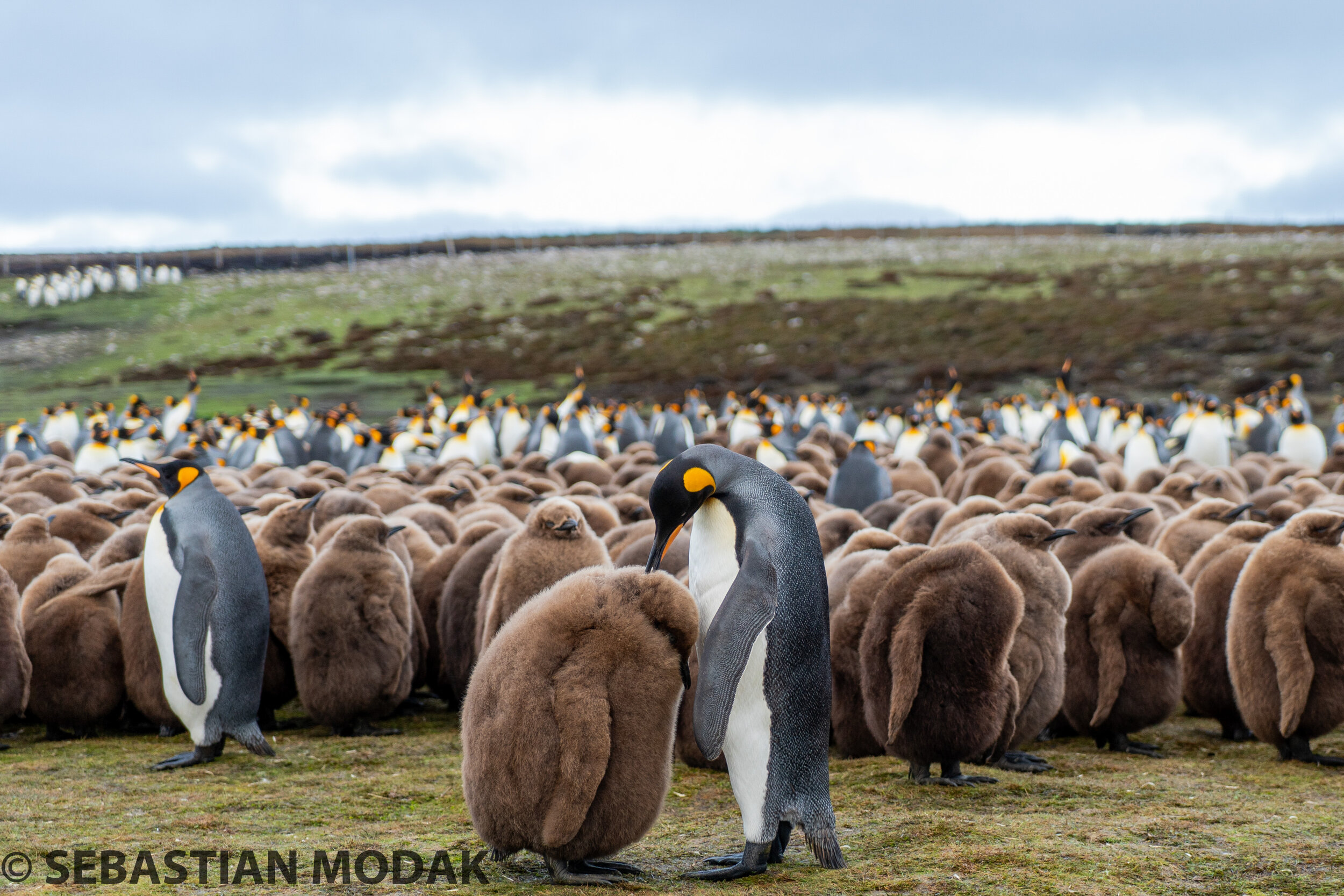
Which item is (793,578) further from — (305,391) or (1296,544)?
(305,391)

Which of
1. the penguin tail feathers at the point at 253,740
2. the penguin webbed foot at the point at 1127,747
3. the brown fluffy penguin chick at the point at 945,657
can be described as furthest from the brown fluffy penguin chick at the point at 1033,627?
the penguin tail feathers at the point at 253,740

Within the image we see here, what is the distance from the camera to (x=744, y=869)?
404 centimetres

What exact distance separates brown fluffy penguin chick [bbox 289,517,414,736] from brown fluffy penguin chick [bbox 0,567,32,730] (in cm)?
151

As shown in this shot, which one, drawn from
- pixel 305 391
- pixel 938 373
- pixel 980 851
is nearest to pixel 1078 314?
pixel 938 373

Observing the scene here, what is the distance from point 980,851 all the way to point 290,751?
406 centimetres

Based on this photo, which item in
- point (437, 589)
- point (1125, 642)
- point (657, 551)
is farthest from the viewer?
point (437, 589)

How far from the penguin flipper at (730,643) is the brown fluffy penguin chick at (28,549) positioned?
5.69 m

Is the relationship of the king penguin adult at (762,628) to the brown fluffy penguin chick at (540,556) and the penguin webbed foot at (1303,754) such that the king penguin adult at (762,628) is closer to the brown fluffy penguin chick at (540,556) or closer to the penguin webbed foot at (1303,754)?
the brown fluffy penguin chick at (540,556)

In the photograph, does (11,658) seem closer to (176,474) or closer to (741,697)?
(176,474)

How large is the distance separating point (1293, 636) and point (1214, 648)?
109cm

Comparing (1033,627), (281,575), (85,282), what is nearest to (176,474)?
(281,575)

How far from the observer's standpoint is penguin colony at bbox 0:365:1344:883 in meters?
3.92

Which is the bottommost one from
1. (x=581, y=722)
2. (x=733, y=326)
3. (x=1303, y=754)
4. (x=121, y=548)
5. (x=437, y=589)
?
(x=1303, y=754)

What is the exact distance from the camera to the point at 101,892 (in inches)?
146
